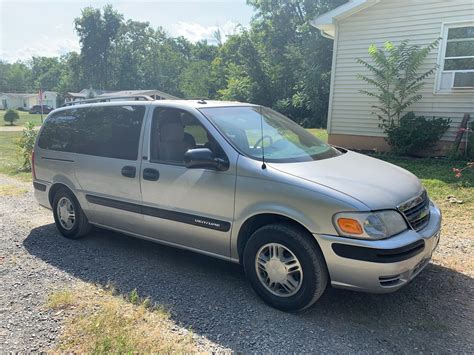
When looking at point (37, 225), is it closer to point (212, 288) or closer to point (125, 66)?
point (212, 288)

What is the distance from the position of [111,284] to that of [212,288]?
1010mm

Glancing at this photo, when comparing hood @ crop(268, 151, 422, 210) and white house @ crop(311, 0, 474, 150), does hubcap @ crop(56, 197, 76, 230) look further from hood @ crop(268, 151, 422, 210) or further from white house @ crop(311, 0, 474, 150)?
white house @ crop(311, 0, 474, 150)

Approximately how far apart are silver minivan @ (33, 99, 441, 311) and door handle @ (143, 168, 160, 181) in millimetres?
10

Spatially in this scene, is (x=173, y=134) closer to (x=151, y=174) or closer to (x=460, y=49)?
(x=151, y=174)

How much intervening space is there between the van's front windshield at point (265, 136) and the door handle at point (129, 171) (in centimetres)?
100

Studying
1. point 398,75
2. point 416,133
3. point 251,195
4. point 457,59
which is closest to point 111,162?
point 251,195

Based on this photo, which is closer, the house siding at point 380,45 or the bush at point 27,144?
the house siding at point 380,45

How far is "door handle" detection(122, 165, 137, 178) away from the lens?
162 inches

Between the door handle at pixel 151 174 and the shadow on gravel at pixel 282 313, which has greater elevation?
the door handle at pixel 151 174

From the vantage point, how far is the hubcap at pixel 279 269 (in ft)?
10.4

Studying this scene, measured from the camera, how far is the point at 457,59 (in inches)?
376

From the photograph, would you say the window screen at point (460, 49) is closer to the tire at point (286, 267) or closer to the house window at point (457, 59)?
the house window at point (457, 59)

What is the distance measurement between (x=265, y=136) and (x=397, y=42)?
824cm

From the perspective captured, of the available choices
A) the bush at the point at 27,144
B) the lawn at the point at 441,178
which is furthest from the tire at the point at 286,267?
the bush at the point at 27,144
